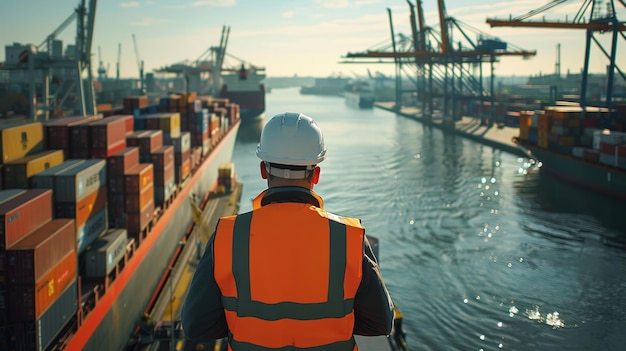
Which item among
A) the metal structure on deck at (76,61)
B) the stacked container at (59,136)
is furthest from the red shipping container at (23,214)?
the metal structure on deck at (76,61)

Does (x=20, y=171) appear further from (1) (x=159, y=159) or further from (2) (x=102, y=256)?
(1) (x=159, y=159)

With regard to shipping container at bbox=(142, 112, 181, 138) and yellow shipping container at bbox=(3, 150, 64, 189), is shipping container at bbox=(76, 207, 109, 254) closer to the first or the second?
yellow shipping container at bbox=(3, 150, 64, 189)

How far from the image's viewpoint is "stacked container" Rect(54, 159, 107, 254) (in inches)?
472

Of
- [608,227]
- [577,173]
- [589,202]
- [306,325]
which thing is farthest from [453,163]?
[306,325]

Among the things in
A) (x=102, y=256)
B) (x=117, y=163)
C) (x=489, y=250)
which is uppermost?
(x=117, y=163)

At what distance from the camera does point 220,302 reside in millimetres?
2293

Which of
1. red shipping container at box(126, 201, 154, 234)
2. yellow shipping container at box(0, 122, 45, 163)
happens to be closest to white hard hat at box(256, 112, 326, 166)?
yellow shipping container at box(0, 122, 45, 163)

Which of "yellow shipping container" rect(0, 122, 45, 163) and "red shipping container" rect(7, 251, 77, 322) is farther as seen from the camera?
"yellow shipping container" rect(0, 122, 45, 163)

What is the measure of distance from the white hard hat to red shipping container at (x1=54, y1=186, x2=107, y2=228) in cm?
1044

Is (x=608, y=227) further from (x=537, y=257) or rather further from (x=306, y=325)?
(x=306, y=325)

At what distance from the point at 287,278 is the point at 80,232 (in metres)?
11.3

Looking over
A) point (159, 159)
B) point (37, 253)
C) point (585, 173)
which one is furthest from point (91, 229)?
point (585, 173)

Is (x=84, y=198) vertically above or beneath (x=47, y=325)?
above

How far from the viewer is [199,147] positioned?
104ft
